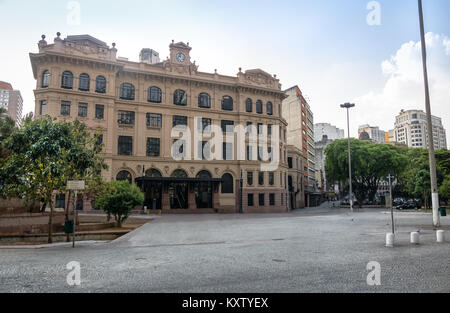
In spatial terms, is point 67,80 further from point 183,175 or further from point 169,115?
point 183,175

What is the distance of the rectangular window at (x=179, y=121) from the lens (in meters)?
43.7

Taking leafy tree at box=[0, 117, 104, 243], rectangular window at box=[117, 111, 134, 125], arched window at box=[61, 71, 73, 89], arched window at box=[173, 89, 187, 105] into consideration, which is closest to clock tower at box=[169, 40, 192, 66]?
arched window at box=[173, 89, 187, 105]

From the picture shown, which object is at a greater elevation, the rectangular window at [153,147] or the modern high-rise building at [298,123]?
the modern high-rise building at [298,123]

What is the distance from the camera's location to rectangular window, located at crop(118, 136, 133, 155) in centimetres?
4066

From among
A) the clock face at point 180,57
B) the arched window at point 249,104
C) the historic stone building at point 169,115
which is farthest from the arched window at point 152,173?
the arched window at point 249,104

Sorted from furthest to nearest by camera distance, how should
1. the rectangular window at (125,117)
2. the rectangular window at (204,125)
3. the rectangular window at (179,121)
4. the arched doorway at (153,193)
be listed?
the rectangular window at (204,125) < the rectangular window at (179,121) < the rectangular window at (125,117) < the arched doorway at (153,193)

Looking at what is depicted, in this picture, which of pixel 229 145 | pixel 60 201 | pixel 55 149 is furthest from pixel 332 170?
pixel 55 149

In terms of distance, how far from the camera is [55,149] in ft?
48.3

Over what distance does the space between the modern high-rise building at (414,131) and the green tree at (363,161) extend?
117212mm

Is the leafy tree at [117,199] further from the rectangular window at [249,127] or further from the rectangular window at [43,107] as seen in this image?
the rectangular window at [249,127]

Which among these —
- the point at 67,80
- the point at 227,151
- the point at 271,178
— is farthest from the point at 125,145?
the point at 271,178

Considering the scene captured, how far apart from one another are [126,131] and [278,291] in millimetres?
37911

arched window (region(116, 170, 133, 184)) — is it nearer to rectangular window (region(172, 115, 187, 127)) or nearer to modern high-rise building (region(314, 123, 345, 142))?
rectangular window (region(172, 115, 187, 127))

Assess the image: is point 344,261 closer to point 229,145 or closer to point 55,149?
point 55,149
